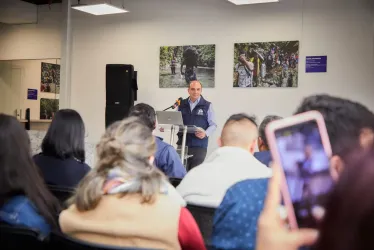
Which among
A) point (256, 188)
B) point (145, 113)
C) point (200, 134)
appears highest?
point (145, 113)

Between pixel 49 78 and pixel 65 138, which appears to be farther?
pixel 49 78

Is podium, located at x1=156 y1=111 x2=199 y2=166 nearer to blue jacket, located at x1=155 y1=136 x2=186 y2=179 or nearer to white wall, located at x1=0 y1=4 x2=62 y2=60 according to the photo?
blue jacket, located at x1=155 y1=136 x2=186 y2=179

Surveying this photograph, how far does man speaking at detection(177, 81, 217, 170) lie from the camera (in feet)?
22.5

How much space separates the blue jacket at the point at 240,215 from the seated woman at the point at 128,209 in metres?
0.11

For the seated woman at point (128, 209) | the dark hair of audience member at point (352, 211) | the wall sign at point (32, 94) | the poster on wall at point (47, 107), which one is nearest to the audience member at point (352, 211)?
the dark hair of audience member at point (352, 211)

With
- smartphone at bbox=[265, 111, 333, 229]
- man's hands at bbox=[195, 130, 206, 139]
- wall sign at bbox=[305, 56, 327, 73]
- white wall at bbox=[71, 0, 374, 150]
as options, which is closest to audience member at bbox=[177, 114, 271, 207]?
smartphone at bbox=[265, 111, 333, 229]

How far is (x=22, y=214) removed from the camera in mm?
1839

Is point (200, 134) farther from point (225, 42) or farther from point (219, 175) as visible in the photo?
point (219, 175)

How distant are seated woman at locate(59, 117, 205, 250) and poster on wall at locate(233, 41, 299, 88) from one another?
5.96 m

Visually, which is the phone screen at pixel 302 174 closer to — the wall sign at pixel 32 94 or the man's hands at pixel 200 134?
the man's hands at pixel 200 134

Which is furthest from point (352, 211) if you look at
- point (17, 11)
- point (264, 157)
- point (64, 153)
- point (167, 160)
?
point (17, 11)

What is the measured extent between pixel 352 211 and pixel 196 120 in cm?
657

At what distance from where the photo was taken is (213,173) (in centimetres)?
237

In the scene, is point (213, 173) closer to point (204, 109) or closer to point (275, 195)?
point (275, 195)
